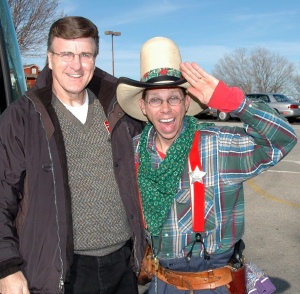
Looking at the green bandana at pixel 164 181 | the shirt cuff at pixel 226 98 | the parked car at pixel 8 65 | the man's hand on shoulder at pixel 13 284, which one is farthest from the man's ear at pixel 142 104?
the parked car at pixel 8 65

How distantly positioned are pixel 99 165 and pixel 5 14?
2263 millimetres

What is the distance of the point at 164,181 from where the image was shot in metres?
2.39

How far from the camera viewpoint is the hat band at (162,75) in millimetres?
2546

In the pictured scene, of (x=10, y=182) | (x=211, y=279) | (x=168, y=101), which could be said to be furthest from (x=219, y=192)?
(x=10, y=182)

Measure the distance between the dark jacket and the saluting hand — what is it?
0.68 meters

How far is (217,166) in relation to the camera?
7.84ft

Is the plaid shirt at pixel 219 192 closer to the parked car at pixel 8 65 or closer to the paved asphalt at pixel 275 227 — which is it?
the parked car at pixel 8 65

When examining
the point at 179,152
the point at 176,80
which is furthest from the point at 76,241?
the point at 176,80

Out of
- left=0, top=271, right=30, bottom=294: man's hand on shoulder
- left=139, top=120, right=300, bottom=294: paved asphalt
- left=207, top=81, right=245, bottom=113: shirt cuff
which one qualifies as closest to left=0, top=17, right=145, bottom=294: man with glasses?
left=0, top=271, right=30, bottom=294: man's hand on shoulder

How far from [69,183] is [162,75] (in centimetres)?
72

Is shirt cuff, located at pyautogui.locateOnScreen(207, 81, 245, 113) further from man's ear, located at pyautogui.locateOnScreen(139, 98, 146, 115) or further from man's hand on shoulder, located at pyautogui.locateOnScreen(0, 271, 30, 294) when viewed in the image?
man's hand on shoulder, located at pyautogui.locateOnScreen(0, 271, 30, 294)

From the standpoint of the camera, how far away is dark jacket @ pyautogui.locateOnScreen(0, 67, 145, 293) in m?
2.28

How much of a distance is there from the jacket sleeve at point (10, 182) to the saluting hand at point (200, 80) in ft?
2.67

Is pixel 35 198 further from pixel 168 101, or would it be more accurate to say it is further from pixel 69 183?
pixel 168 101
